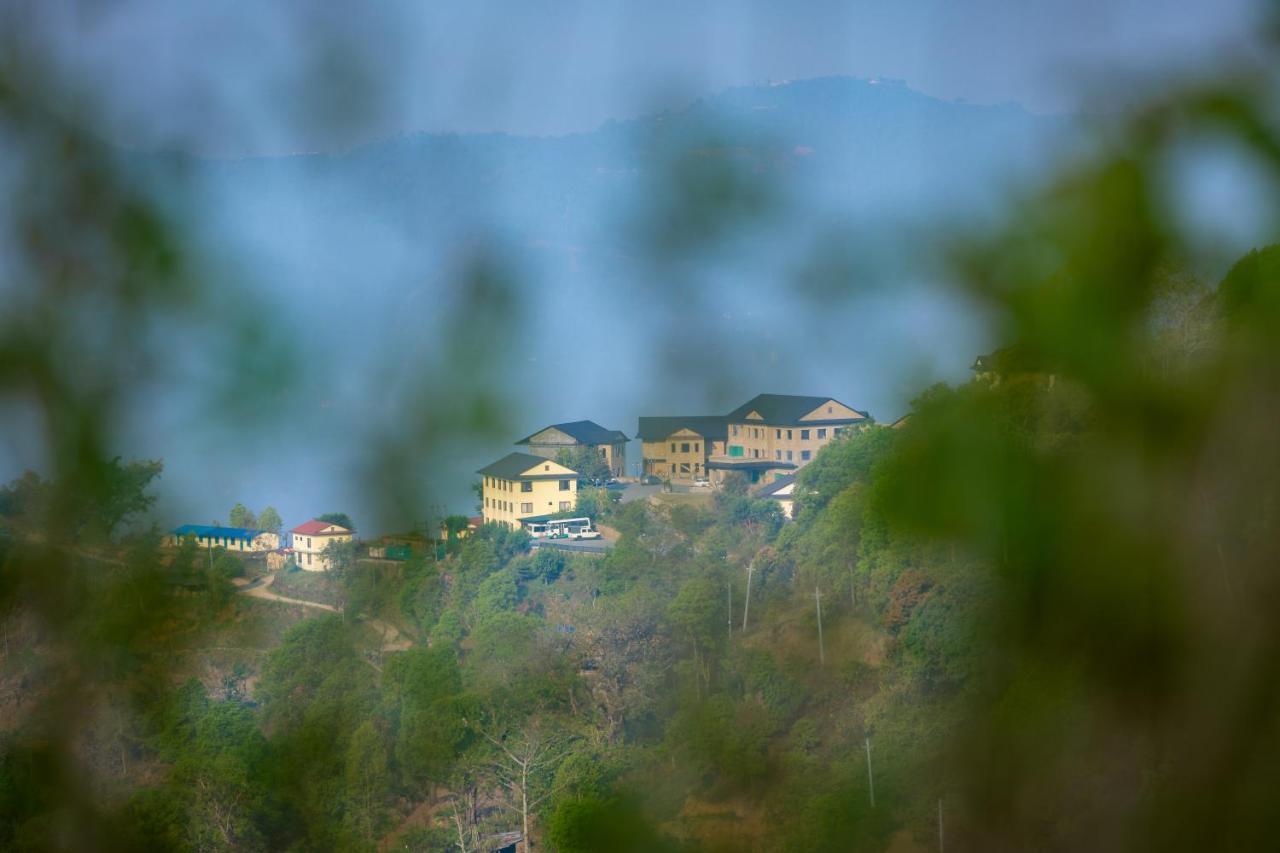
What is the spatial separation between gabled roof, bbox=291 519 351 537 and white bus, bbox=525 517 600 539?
185 mm

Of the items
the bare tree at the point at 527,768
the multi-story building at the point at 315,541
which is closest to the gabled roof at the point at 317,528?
the multi-story building at the point at 315,541

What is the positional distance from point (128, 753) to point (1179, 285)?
3.81ft

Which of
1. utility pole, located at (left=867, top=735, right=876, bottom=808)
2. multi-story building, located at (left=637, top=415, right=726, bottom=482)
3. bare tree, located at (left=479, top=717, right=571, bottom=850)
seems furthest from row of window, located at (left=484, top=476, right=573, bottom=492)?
utility pole, located at (left=867, top=735, right=876, bottom=808)

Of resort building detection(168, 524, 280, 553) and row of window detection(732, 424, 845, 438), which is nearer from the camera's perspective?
row of window detection(732, 424, 845, 438)

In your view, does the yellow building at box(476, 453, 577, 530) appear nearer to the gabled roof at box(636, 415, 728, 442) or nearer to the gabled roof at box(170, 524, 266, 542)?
the gabled roof at box(636, 415, 728, 442)

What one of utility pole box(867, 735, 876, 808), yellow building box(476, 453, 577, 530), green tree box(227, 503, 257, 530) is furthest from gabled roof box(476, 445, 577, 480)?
utility pole box(867, 735, 876, 808)

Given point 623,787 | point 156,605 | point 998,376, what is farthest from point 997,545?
point 156,605

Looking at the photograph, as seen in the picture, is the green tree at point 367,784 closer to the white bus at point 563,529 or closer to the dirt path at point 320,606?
the dirt path at point 320,606

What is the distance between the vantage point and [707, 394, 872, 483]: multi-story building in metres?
1.01

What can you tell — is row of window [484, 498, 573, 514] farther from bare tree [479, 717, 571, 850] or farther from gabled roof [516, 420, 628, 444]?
bare tree [479, 717, 571, 850]

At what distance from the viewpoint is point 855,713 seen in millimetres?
995

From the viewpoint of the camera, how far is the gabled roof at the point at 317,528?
3.58ft

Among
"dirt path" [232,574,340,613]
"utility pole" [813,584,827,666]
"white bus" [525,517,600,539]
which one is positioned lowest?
"utility pole" [813,584,827,666]

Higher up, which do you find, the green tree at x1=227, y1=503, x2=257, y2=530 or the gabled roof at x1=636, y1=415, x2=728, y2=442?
the gabled roof at x1=636, y1=415, x2=728, y2=442
